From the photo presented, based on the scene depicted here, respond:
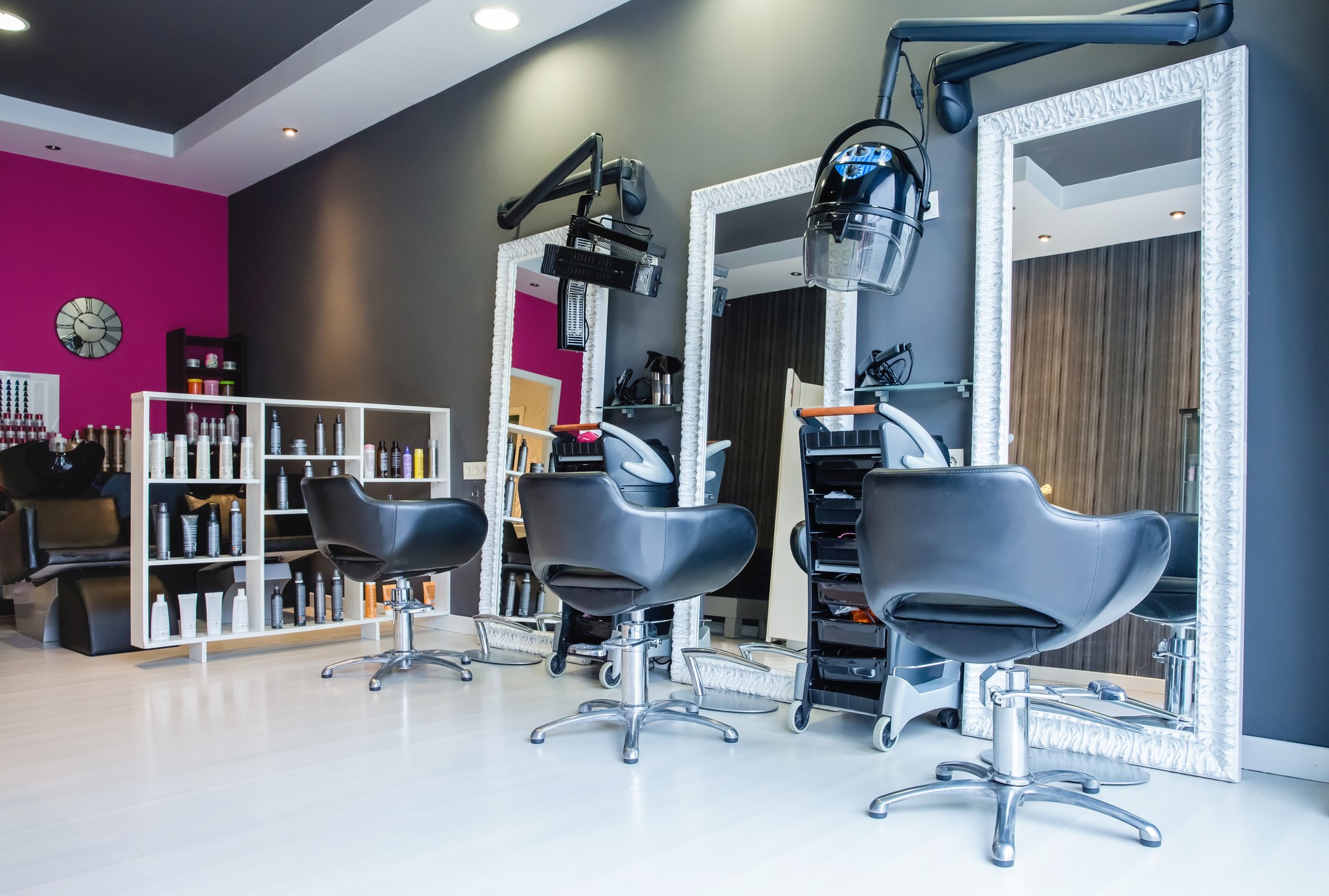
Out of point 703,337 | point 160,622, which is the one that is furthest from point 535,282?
point 160,622

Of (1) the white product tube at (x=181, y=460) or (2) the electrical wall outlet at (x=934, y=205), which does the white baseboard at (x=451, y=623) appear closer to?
(1) the white product tube at (x=181, y=460)

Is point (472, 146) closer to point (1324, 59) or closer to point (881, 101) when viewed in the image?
point (881, 101)

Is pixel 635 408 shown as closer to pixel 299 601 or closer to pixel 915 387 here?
pixel 915 387

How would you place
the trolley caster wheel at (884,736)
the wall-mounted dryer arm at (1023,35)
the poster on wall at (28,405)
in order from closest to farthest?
the wall-mounted dryer arm at (1023,35) → the trolley caster wheel at (884,736) → the poster on wall at (28,405)

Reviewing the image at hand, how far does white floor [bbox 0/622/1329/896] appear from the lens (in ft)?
5.88

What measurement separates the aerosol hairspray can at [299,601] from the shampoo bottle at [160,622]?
1.91ft

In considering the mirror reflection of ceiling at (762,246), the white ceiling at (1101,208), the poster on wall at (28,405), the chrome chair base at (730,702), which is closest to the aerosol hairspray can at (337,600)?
the chrome chair base at (730,702)

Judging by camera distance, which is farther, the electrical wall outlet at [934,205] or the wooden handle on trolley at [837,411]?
the electrical wall outlet at [934,205]

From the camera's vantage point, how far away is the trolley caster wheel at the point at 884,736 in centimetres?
265

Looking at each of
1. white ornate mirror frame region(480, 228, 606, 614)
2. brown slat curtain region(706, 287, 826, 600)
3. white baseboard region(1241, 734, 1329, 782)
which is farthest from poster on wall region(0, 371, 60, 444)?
white baseboard region(1241, 734, 1329, 782)

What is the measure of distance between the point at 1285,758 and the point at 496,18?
13.7 ft

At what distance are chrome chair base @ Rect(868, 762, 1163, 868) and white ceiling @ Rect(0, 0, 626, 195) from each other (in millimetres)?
3617

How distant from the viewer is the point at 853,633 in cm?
283

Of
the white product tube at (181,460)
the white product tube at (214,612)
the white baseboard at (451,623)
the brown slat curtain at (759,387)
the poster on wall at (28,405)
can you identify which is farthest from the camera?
the poster on wall at (28,405)
